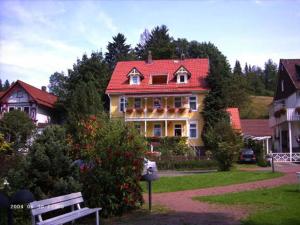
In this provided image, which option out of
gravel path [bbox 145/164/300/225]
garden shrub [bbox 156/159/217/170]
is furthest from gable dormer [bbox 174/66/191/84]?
gravel path [bbox 145/164/300/225]

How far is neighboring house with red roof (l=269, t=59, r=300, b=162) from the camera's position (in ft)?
139

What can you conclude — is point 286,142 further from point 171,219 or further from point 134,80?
point 171,219

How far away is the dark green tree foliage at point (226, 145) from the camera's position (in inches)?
1115

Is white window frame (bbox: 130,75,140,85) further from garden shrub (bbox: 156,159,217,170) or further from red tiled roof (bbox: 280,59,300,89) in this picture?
garden shrub (bbox: 156,159,217,170)

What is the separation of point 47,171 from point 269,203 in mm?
6388

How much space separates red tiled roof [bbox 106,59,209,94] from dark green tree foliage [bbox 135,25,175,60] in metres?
24.2

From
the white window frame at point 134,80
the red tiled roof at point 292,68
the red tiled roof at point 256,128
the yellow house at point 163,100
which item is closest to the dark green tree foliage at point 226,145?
the red tiled roof at point 292,68

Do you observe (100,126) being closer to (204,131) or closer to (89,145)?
(89,145)

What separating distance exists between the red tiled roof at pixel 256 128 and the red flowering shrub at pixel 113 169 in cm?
4792

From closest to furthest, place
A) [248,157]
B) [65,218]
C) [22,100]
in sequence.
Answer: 1. [65,218]
2. [248,157]
3. [22,100]

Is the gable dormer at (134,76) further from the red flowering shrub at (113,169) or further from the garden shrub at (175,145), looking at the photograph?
the red flowering shrub at (113,169)

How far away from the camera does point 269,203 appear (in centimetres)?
1322

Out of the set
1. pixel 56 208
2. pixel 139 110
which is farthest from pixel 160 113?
pixel 56 208

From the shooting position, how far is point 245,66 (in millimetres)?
164125
